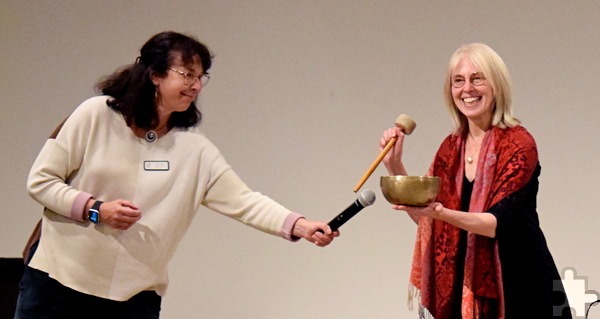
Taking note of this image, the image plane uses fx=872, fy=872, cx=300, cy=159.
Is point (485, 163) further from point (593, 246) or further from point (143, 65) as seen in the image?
point (593, 246)

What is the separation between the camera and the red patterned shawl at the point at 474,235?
6.73 ft

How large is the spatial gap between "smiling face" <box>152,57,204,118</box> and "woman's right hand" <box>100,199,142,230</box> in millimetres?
298

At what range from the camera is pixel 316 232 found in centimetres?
219

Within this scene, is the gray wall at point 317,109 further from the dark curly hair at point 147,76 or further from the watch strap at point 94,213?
the watch strap at point 94,213

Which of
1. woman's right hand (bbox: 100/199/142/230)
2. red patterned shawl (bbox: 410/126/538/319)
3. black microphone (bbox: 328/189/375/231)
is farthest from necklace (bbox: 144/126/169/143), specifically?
red patterned shawl (bbox: 410/126/538/319)

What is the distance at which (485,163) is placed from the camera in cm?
209

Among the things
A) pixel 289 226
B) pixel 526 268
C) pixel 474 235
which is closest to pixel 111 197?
pixel 289 226

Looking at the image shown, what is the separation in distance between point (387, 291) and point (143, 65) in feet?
5.47

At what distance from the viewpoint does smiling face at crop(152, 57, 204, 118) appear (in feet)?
7.15

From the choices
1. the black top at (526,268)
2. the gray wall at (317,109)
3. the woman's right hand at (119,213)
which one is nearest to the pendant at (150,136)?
the woman's right hand at (119,213)

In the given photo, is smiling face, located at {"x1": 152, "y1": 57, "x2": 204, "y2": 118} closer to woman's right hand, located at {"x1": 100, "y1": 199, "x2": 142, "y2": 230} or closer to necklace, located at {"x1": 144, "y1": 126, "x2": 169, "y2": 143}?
necklace, located at {"x1": 144, "y1": 126, "x2": 169, "y2": 143}

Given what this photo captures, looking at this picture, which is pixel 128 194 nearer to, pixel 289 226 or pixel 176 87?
pixel 176 87

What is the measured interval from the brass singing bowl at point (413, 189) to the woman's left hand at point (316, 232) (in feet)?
1.01

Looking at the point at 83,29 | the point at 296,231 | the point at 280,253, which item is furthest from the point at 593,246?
the point at 83,29
